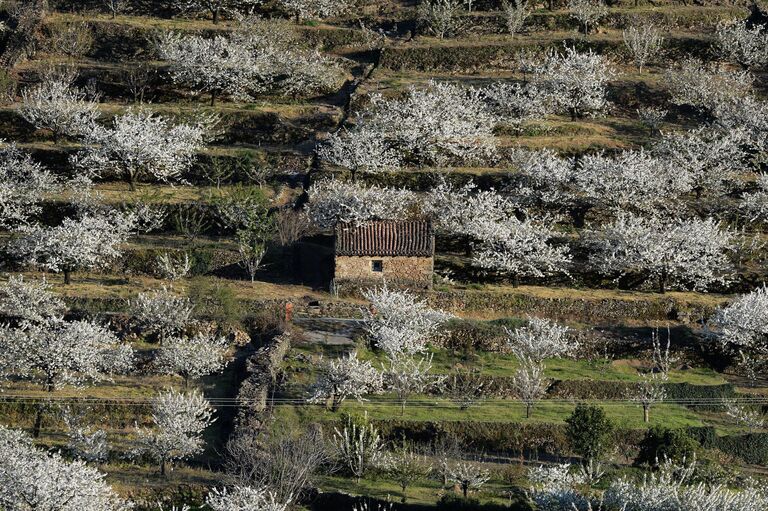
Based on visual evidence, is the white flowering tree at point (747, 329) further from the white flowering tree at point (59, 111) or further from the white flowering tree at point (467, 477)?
the white flowering tree at point (59, 111)

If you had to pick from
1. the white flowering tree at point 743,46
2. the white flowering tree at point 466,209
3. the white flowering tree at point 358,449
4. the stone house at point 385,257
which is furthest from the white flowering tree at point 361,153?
the white flowering tree at point 358,449

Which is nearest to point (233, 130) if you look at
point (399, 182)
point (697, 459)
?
point (399, 182)

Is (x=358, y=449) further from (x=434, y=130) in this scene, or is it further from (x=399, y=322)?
(x=434, y=130)

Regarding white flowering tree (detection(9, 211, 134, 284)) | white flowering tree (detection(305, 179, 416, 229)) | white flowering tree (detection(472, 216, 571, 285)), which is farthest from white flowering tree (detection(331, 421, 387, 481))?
white flowering tree (detection(9, 211, 134, 284))

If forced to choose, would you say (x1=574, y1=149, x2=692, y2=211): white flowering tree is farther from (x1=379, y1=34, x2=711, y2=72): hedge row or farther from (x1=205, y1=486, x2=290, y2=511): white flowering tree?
(x1=205, y1=486, x2=290, y2=511): white flowering tree

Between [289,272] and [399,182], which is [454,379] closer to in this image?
[289,272]

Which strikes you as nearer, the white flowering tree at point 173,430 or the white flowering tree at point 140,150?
the white flowering tree at point 173,430

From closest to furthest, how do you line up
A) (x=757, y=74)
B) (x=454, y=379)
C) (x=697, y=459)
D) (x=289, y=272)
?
(x=697, y=459) → (x=454, y=379) → (x=289, y=272) → (x=757, y=74)
